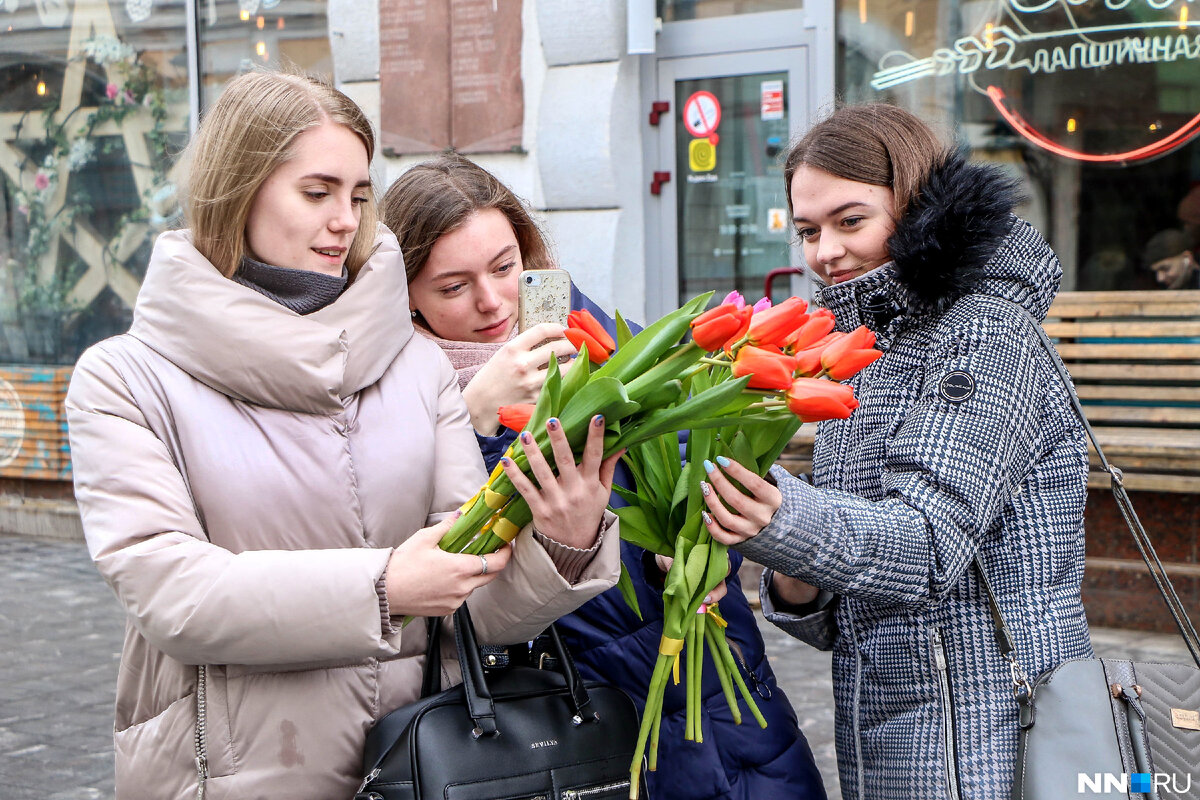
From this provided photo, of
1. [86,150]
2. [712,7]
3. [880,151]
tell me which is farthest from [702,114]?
[880,151]

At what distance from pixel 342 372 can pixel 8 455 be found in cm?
765

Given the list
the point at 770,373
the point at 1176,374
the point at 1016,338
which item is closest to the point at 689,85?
the point at 1176,374

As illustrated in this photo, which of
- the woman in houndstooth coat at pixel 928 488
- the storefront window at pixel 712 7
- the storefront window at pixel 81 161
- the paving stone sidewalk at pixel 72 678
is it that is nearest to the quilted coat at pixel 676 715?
the woman in houndstooth coat at pixel 928 488

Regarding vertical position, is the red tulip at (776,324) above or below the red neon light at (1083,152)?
below

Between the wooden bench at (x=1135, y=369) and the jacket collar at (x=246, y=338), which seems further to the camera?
the wooden bench at (x=1135, y=369)

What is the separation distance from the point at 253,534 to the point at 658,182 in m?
5.42

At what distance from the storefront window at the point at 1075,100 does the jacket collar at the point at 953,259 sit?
4.24 m

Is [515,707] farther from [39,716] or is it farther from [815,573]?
[39,716]

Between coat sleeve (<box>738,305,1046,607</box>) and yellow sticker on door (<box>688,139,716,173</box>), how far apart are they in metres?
5.04

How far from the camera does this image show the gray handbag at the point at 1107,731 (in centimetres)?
168

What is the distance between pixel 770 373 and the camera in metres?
1.36

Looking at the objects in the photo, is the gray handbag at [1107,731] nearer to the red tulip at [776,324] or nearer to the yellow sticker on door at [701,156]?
the red tulip at [776,324]

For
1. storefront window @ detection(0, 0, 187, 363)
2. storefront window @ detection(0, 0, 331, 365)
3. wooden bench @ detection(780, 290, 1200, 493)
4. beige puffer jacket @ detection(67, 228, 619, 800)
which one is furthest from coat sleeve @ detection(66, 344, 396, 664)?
storefront window @ detection(0, 0, 187, 363)

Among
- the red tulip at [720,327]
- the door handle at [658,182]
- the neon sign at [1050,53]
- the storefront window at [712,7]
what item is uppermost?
the storefront window at [712,7]
